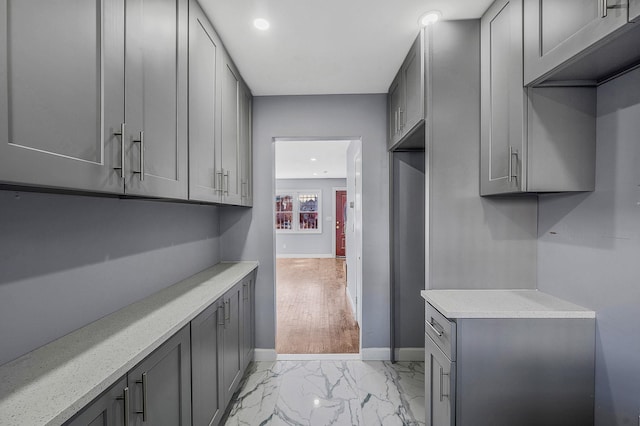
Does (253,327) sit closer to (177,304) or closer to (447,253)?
(177,304)

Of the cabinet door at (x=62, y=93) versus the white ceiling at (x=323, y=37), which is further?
the white ceiling at (x=323, y=37)

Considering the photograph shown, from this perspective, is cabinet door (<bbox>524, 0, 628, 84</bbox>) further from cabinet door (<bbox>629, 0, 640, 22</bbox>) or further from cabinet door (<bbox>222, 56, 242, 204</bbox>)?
cabinet door (<bbox>222, 56, 242, 204</bbox>)

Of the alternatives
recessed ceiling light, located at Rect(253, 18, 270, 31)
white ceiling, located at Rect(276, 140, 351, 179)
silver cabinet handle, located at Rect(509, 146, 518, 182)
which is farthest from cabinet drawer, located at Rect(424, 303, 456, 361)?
white ceiling, located at Rect(276, 140, 351, 179)

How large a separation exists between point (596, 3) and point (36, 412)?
6.84ft

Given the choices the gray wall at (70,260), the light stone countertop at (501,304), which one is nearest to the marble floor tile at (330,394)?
the light stone countertop at (501,304)

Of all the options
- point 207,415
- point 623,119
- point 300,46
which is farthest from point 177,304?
point 623,119

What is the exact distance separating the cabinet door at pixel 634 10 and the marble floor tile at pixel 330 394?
230cm

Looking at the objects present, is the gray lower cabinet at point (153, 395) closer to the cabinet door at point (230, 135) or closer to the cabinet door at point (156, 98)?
the cabinet door at point (156, 98)

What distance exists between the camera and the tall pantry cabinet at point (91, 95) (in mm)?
684

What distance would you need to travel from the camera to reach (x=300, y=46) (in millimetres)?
2000

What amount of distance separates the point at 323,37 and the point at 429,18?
65 cm

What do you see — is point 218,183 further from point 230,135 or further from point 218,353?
point 218,353

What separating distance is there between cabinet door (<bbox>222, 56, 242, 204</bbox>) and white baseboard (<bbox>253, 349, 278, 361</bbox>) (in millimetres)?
1476

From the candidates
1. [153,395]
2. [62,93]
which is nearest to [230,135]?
[62,93]
